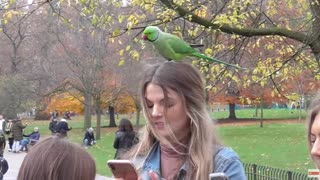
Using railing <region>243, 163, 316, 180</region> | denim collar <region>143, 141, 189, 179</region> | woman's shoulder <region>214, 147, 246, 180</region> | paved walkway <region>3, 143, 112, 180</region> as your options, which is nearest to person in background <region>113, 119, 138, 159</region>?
Answer: paved walkway <region>3, 143, 112, 180</region>

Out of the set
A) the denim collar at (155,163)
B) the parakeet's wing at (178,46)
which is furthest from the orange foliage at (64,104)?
the denim collar at (155,163)

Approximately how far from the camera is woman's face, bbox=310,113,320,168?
5.39ft

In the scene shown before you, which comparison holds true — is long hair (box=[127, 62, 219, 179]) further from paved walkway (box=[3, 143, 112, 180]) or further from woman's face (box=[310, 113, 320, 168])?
paved walkway (box=[3, 143, 112, 180])

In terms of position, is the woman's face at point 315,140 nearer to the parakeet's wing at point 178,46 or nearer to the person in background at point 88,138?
the parakeet's wing at point 178,46

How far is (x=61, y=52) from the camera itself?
3100 centimetres

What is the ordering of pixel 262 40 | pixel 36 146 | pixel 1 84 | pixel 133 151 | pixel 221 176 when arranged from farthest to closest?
pixel 1 84 < pixel 262 40 < pixel 133 151 < pixel 36 146 < pixel 221 176

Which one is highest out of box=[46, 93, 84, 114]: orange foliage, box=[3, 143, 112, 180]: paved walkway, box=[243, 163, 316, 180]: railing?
box=[46, 93, 84, 114]: orange foliage

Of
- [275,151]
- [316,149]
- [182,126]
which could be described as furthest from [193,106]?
[275,151]

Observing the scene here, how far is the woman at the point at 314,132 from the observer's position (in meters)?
1.65

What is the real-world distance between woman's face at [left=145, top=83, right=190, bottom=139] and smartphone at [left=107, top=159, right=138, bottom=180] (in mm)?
472

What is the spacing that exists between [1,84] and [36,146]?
31.8 m

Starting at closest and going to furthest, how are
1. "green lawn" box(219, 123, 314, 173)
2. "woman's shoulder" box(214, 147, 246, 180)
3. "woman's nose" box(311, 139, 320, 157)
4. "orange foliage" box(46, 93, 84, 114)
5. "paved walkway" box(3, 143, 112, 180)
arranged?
"woman's nose" box(311, 139, 320, 157)
"woman's shoulder" box(214, 147, 246, 180)
"paved walkway" box(3, 143, 112, 180)
"green lawn" box(219, 123, 314, 173)
"orange foliage" box(46, 93, 84, 114)

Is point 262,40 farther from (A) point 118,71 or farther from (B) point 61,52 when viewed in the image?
(B) point 61,52

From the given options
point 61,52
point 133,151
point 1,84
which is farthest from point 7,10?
point 1,84
